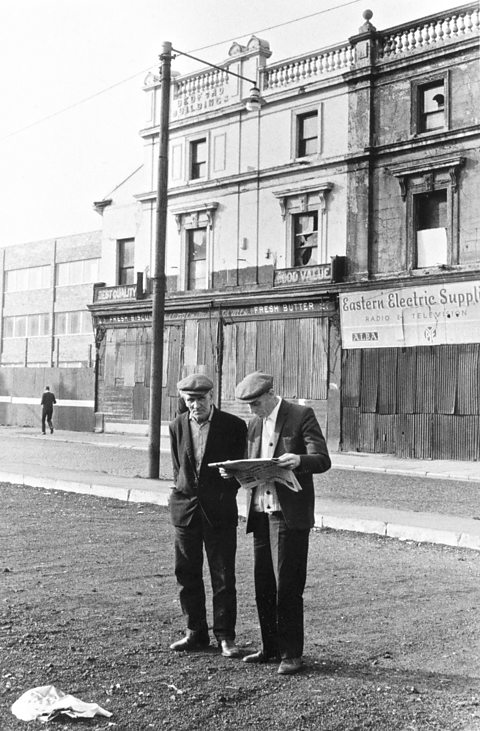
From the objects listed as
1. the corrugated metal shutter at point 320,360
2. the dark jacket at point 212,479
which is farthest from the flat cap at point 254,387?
the corrugated metal shutter at point 320,360

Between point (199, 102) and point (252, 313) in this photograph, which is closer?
point (252, 313)

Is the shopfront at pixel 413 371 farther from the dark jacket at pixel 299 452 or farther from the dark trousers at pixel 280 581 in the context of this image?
the dark trousers at pixel 280 581

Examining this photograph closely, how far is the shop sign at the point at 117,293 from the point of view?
105 feet

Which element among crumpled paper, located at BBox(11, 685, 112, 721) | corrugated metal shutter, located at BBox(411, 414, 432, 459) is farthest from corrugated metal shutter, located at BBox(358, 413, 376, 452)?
crumpled paper, located at BBox(11, 685, 112, 721)

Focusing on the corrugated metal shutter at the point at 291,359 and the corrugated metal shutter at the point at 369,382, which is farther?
the corrugated metal shutter at the point at 291,359

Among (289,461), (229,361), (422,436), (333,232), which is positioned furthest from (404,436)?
(289,461)

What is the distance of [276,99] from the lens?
27953mm

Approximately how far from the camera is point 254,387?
5199 mm

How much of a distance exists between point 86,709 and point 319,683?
4.46 feet

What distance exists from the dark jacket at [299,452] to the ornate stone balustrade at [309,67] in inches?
906

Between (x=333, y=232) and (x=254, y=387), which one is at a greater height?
(x=333, y=232)

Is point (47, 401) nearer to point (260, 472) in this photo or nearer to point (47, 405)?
point (47, 405)

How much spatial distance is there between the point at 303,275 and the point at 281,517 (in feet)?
72.3

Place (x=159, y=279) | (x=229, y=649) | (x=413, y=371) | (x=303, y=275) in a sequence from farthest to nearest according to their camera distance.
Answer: (x=303, y=275)
(x=413, y=371)
(x=159, y=279)
(x=229, y=649)
